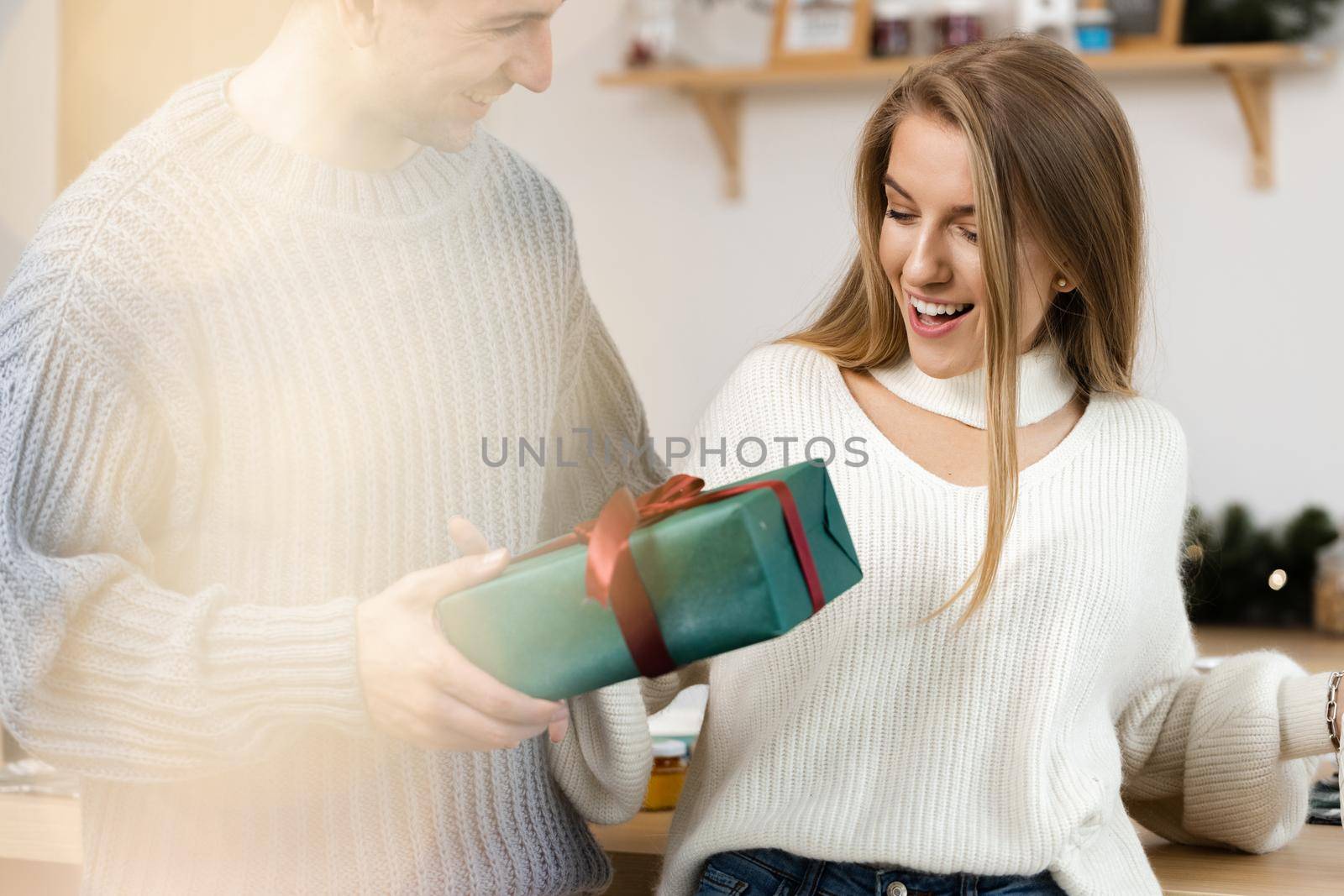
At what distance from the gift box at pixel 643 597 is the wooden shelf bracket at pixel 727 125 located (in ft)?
6.25

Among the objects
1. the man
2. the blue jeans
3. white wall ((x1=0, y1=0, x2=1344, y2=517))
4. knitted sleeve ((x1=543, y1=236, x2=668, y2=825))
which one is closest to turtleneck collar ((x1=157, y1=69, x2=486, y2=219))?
the man

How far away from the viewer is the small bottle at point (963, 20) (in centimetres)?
229

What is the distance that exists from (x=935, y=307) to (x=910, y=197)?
0.21 ft

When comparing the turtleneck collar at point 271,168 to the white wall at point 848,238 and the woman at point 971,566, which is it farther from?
the white wall at point 848,238

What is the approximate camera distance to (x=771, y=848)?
85 cm

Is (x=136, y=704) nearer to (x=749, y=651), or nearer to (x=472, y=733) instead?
Answer: (x=472, y=733)

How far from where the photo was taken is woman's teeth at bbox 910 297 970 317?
843mm

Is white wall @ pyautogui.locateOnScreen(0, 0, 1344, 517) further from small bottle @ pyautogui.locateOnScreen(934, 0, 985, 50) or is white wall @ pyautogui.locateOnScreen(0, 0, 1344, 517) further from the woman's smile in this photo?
the woman's smile

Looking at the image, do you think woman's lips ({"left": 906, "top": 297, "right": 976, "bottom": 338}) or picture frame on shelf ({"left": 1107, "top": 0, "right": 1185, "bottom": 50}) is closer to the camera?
woman's lips ({"left": 906, "top": 297, "right": 976, "bottom": 338})

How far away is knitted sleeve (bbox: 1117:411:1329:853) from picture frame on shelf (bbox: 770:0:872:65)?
158cm

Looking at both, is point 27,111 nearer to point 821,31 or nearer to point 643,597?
point 643,597

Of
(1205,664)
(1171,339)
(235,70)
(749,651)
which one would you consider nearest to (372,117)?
(235,70)

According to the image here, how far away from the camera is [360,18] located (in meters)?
0.66

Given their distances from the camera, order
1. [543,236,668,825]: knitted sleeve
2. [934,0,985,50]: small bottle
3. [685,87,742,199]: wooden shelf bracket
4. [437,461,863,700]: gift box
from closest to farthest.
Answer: [437,461,863,700]: gift box → [543,236,668,825]: knitted sleeve → [934,0,985,50]: small bottle → [685,87,742,199]: wooden shelf bracket
